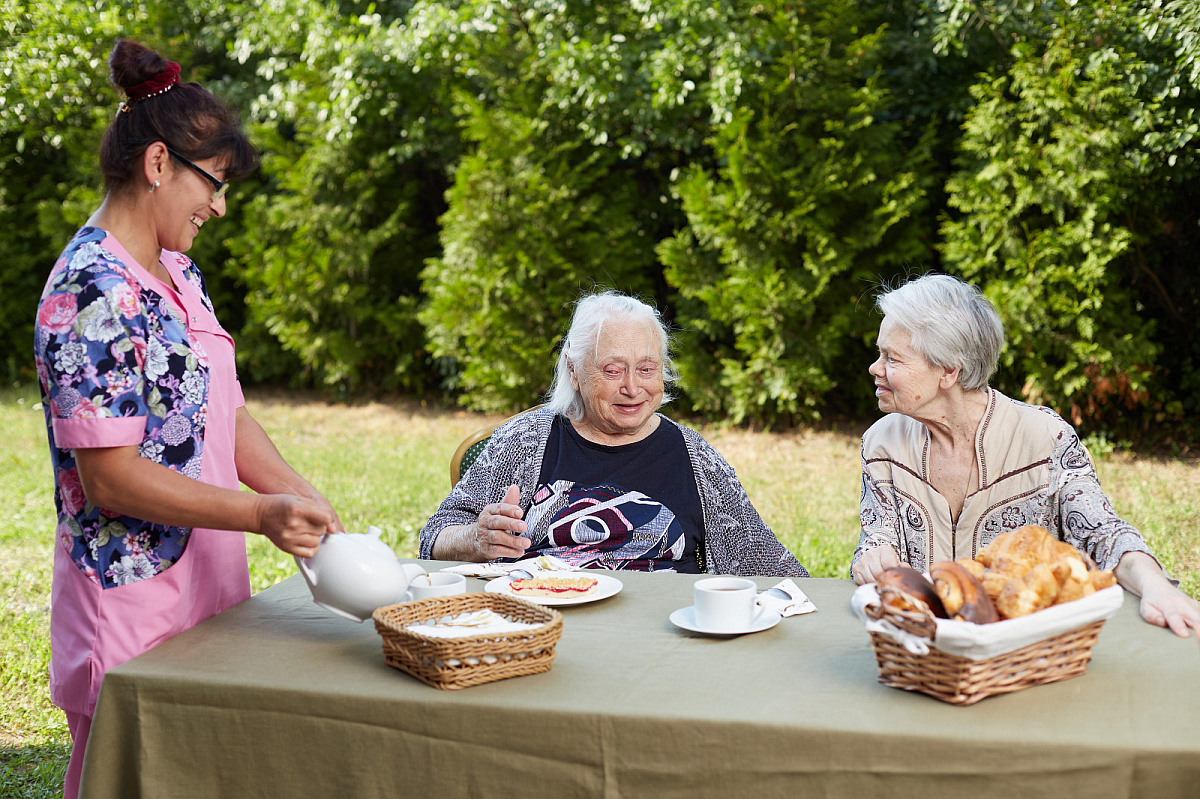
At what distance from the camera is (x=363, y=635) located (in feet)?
5.58

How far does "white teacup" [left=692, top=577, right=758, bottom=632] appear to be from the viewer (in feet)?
5.48

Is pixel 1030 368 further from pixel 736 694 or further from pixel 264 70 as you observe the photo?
pixel 264 70

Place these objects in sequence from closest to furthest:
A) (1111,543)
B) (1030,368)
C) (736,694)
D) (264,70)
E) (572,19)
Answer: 1. (736,694)
2. (1111,543)
3. (1030,368)
4. (572,19)
5. (264,70)

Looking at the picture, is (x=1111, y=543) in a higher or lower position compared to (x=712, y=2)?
lower

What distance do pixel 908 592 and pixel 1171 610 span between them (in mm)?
642

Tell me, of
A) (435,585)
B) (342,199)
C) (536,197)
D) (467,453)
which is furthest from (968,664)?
(342,199)

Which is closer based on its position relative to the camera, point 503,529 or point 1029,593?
point 1029,593

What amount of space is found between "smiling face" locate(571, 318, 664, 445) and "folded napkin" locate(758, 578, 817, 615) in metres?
0.82

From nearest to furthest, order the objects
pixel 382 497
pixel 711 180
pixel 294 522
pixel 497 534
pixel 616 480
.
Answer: pixel 294 522, pixel 497 534, pixel 616 480, pixel 382 497, pixel 711 180

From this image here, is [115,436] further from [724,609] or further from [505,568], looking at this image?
[724,609]

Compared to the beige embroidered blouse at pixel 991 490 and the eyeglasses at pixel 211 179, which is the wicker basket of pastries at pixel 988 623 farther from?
the eyeglasses at pixel 211 179

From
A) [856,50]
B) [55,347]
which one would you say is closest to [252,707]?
[55,347]

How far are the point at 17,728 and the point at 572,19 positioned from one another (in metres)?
6.28

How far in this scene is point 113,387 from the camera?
1.60 m
